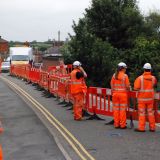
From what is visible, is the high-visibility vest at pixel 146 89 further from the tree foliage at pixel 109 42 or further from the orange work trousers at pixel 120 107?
the tree foliage at pixel 109 42

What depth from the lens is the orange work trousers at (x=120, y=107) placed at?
15117 millimetres

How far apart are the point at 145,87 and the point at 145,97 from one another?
11.0 inches

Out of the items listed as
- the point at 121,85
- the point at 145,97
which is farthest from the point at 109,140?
the point at 121,85

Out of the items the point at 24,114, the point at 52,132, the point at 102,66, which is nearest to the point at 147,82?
the point at 52,132

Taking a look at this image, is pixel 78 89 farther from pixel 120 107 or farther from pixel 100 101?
pixel 120 107

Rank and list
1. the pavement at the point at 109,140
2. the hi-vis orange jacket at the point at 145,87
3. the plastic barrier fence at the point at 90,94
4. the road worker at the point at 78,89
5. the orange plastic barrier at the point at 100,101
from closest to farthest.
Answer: the pavement at the point at 109,140
the hi-vis orange jacket at the point at 145,87
the plastic barrier fence at the point at 90,94
the orange plastic barrier at the point at 100,101
the road worker at the point at 78,89

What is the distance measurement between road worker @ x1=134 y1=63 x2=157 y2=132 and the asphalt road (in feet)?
8.27

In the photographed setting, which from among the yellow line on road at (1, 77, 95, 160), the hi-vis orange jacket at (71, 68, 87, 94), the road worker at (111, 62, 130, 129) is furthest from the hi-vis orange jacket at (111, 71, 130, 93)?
the hi-vis orange jacket at (71, 68, 87, 94)

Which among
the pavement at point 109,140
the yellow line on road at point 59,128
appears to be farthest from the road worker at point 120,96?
the yellow line on road at point 59,128

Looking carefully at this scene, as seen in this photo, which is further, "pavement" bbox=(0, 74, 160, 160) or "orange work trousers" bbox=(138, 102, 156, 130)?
"orange work trousers" bbox=(138, 102, 156, 130)

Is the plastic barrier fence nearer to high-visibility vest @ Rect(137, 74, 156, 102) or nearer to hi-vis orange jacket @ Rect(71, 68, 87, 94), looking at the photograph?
high-visibility vest @ Rect(137, 74, 156, 102)

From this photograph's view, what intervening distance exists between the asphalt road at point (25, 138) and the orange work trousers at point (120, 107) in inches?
80.4

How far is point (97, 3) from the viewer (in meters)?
Answer: 48.1

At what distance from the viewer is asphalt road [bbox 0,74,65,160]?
11867 millimetres
